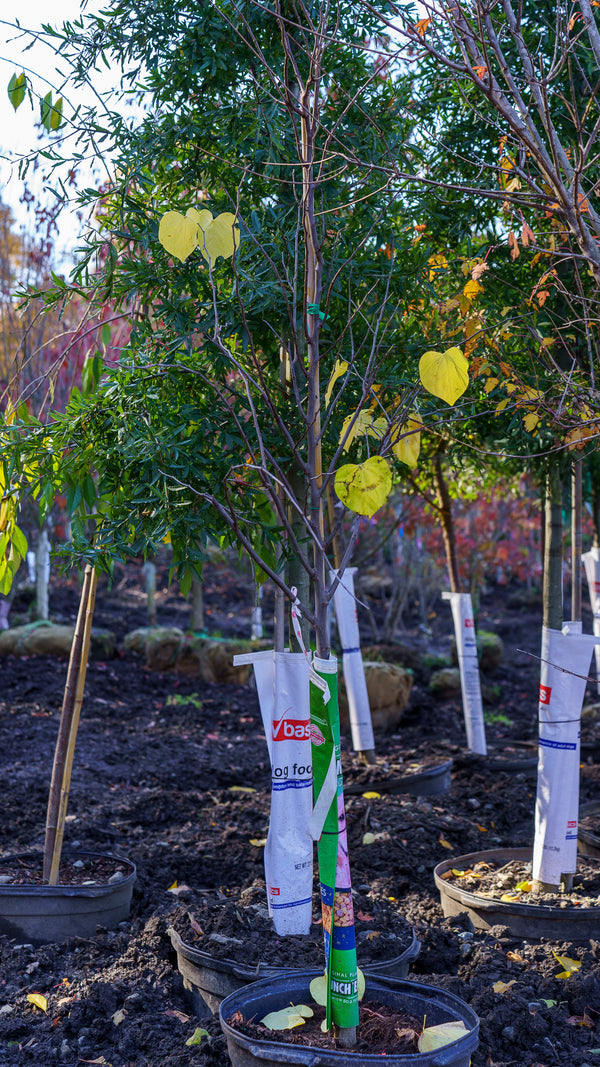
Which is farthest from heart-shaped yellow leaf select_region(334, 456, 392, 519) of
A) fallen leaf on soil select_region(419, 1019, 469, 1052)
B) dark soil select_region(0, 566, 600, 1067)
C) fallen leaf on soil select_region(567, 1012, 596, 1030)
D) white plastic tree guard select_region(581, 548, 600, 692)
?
white plastic tree guard select_region(581, 548, 600, 692)

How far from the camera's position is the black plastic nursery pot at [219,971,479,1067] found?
188 cm

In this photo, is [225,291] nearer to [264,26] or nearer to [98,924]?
[264,26]

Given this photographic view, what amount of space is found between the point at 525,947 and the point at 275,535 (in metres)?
1.86

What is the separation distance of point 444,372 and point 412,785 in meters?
3.95

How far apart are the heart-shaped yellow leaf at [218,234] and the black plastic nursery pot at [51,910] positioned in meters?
2.56

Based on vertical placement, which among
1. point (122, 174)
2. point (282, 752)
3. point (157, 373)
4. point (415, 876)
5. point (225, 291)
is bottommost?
point (415, 876)

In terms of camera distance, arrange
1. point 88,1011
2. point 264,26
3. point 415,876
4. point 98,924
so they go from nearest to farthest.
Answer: point 88,1011 → point 264,26 → point 98,924 → point 415,876

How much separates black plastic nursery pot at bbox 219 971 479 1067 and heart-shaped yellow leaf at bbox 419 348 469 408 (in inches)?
61.2

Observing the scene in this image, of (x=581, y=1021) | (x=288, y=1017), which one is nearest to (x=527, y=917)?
(x=581, y=1021)

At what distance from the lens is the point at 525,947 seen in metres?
3.09

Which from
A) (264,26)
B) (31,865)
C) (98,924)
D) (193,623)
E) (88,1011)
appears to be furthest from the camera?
(193,623)

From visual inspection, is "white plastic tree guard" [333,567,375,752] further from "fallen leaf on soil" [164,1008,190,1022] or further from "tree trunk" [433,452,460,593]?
"fallen leaf on soil" [164,1008,190,1022]

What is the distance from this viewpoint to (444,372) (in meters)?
1.95

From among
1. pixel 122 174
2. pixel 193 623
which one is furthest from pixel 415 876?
pixel 193 623
